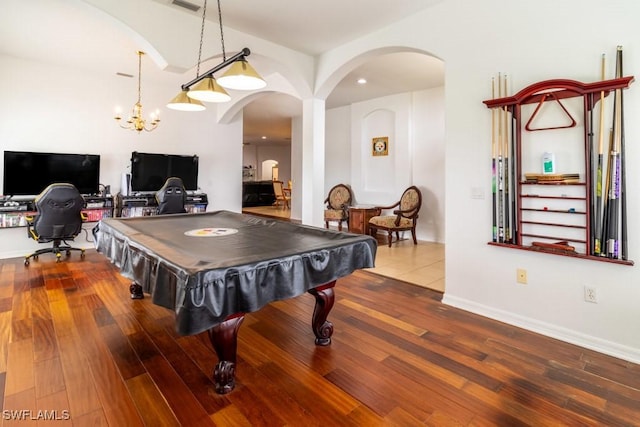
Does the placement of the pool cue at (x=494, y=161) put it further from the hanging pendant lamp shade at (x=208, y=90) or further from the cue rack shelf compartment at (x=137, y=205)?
the cue rack shelf compartment at (x=137, y=205)

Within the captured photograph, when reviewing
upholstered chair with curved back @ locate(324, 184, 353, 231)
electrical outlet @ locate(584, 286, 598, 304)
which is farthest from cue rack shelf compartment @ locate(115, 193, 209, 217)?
electrical outlet @ locate(584, 286, 598, 304)

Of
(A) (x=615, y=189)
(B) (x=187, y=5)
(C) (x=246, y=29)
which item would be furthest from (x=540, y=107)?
(B) (x=187, y=5)

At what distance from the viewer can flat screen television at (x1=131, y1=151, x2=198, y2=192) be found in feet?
18.7

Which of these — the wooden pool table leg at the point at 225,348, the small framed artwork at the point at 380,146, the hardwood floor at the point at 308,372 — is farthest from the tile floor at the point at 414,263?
the wooden pool table leg at the point at 225,348

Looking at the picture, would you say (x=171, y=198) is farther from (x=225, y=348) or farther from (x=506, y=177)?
(x=506, y=177)

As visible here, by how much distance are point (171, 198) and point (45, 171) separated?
5.97 feet

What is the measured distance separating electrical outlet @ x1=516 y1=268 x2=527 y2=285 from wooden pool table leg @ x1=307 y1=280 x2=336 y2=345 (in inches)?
64.1

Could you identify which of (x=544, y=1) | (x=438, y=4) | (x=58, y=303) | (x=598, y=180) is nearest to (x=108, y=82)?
(x=58, y=303)

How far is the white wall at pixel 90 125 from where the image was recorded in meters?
4.87

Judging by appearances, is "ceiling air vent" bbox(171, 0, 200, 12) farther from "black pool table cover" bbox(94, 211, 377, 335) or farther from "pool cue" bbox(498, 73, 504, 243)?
"pool cue" bbox(498, 73, 504, 243)

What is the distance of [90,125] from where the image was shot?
215 inches

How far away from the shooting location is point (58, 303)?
3062mm

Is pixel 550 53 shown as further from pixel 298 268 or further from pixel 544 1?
pixel 298 268

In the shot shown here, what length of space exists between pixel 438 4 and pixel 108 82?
211 inches
